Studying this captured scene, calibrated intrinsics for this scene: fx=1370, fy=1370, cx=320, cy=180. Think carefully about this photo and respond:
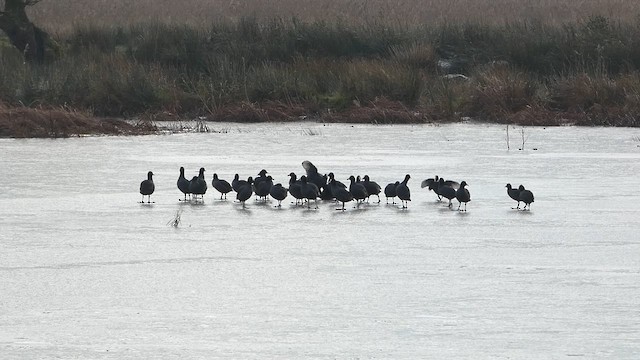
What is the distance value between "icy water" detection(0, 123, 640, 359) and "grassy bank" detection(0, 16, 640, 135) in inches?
304

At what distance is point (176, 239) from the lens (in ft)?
41.0

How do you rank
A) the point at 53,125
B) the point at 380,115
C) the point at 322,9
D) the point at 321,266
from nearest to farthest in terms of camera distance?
the point at 321,266 → the point at 53,125 → the point at 380,115 → the point at 322,9

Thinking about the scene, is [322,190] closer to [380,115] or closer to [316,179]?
[316,179]


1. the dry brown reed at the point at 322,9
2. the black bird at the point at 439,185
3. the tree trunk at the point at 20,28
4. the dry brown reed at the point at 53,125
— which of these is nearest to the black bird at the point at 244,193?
the black bird at the point at 439,185

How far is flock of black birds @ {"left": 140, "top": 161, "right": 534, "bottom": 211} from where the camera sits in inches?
577

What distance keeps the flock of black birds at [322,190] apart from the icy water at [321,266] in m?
0.18

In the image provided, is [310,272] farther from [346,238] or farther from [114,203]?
[114,203]

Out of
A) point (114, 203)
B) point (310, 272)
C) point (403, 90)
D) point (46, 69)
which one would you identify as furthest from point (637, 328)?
point (46, 69)

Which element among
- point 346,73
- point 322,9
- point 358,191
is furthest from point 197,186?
point 322,9

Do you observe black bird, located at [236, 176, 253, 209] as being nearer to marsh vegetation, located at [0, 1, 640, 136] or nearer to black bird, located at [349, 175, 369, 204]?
black bird, located at [349, 175, 369, 204]

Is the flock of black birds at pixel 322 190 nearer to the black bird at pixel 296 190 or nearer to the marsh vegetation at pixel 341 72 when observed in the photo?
the black bird at pixel 296 190

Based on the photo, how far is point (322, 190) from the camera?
51.4ft

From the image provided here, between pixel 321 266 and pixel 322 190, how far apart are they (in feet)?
15.1

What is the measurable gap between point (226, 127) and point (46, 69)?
18.4 feet
